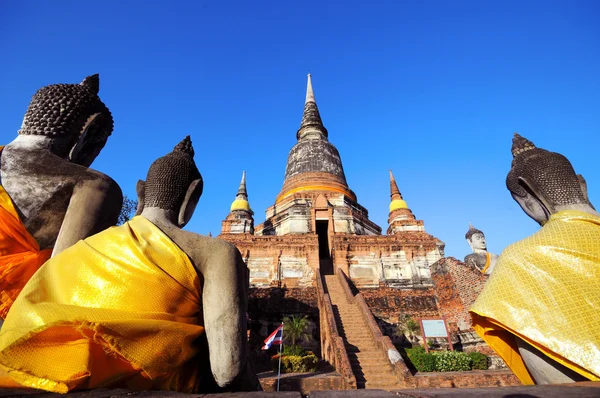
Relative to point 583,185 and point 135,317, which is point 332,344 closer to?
point 583,185

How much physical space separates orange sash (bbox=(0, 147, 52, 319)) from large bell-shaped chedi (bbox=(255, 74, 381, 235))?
1740cm

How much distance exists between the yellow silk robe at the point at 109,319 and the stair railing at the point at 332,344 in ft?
22.1

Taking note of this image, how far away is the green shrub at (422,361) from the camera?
34.8 feet

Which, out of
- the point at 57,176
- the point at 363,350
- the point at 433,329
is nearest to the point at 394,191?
the point at 433,329

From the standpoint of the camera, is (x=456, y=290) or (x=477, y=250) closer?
(x=456, y=290)

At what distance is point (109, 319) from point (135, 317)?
0.39ft

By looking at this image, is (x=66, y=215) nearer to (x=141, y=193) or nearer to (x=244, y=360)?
(x=141, y=193)

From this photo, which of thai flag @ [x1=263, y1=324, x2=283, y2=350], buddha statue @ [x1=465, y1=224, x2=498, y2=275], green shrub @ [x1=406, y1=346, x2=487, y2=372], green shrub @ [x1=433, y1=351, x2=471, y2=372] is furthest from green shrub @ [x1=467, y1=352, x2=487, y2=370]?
thai flag @ [x1=263, y1=324, x2=283, y2=350]

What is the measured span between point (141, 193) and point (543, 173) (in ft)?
11.8

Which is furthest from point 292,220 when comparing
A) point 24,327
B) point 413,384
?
point 24,327

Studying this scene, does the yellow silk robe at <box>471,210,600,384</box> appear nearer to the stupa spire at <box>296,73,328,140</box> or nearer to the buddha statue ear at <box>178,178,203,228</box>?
the buddha statue ear at <box>178,178,203,228</box>

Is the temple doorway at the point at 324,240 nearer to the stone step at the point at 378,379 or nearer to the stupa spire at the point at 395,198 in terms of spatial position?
the stupa spire at the point at 395,198

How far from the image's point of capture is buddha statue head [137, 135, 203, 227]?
2.66 metres

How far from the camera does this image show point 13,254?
2.32 metres
